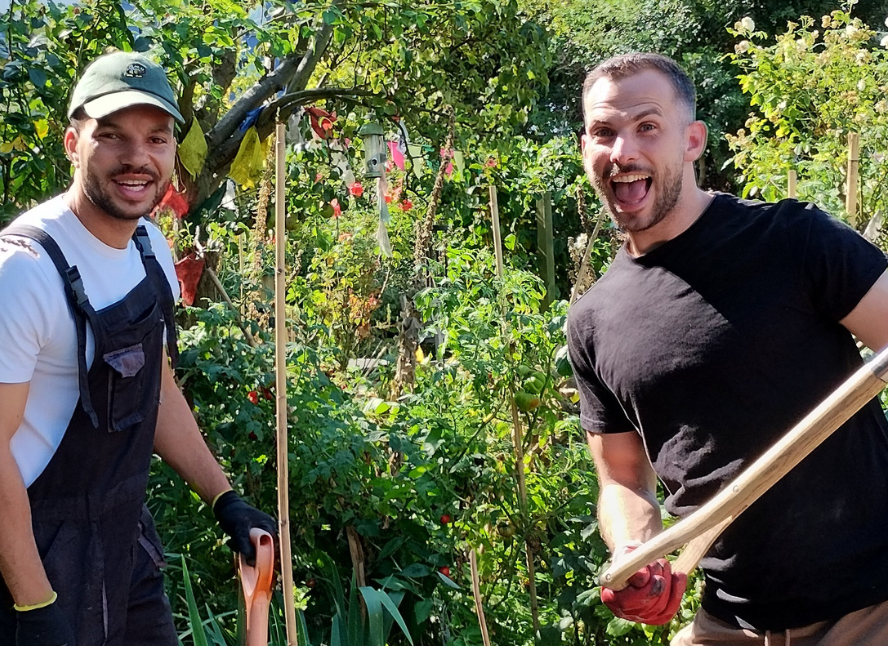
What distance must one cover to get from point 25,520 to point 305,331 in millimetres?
2190

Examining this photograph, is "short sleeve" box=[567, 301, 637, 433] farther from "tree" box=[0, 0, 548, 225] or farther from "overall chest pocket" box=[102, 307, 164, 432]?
"tree" box=[0, 0, 548, 225]

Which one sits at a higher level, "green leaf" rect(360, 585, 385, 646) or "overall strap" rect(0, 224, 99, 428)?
"overall strap" rect(0, 224, 99, 428)

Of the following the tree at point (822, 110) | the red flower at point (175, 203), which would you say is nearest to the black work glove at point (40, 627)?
the red flower at point (175, 203)

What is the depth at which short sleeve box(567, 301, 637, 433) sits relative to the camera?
1.95m

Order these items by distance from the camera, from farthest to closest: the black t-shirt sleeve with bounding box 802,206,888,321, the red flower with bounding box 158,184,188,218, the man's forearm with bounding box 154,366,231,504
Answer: the red flower with bounding box 158,184,188,218 → the man's forearm with bounding box 154,366,231,504 → the black t-shirt sleeve with bounding box 802,206,888,321

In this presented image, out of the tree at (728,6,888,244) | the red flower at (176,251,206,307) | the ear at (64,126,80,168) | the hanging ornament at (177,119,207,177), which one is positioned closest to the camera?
the ear at (64,126,80,168)

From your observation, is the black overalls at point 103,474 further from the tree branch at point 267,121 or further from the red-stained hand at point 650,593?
the tree branch at point 267,121

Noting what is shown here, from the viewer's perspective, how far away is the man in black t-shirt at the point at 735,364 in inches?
64.7

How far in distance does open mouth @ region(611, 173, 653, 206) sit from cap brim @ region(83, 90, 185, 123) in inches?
33.2

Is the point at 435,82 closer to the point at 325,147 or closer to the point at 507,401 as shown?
the point at 325,147

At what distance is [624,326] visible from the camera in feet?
6.03

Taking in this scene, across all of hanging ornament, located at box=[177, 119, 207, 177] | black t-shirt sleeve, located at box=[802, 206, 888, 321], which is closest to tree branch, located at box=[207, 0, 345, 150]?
hanging ornament, located at box=[177, 119, 207, 177]

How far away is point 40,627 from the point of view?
1713 mm

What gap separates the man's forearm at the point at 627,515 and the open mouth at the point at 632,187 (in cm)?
58
